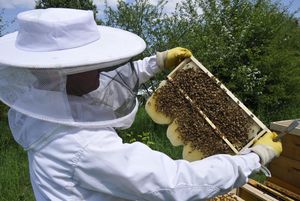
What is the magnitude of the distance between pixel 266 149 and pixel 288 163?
1.15 m

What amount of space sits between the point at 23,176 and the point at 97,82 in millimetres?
3295

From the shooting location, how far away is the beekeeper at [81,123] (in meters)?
1.57

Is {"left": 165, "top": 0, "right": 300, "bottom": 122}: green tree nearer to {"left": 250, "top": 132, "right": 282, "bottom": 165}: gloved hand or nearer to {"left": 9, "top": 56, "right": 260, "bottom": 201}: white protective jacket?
{"left": 250, "top": 132, "right": 282, "bottom": 165}: gloved hand

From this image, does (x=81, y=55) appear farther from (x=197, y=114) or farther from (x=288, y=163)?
(x=288, y=163)

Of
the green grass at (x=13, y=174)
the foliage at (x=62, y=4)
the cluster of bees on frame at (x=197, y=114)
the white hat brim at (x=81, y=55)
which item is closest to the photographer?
the white hat brim at (x=81, y=55)

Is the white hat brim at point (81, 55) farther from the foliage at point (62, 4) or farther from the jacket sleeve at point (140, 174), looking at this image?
the foliage at point (62, 4)

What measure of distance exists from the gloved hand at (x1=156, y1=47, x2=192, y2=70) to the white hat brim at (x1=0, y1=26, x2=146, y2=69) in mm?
994

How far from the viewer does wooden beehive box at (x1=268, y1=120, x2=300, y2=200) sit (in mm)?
2927

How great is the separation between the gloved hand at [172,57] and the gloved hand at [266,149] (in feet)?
2.88

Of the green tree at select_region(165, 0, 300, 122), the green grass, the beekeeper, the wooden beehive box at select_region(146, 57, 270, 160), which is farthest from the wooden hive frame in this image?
the green tree at select_region(165, 0, 300, 122)

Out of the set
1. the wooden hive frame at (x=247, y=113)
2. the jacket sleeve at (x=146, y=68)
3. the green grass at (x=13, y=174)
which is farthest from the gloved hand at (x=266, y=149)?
the green grass at (x=13, y=174)

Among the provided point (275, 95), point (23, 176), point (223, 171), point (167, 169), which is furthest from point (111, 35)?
point (275, 95)

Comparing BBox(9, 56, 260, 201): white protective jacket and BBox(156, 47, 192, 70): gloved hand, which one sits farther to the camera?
BBox(156, 47, 192, 70): gloved hand

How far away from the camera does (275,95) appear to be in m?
5.93
